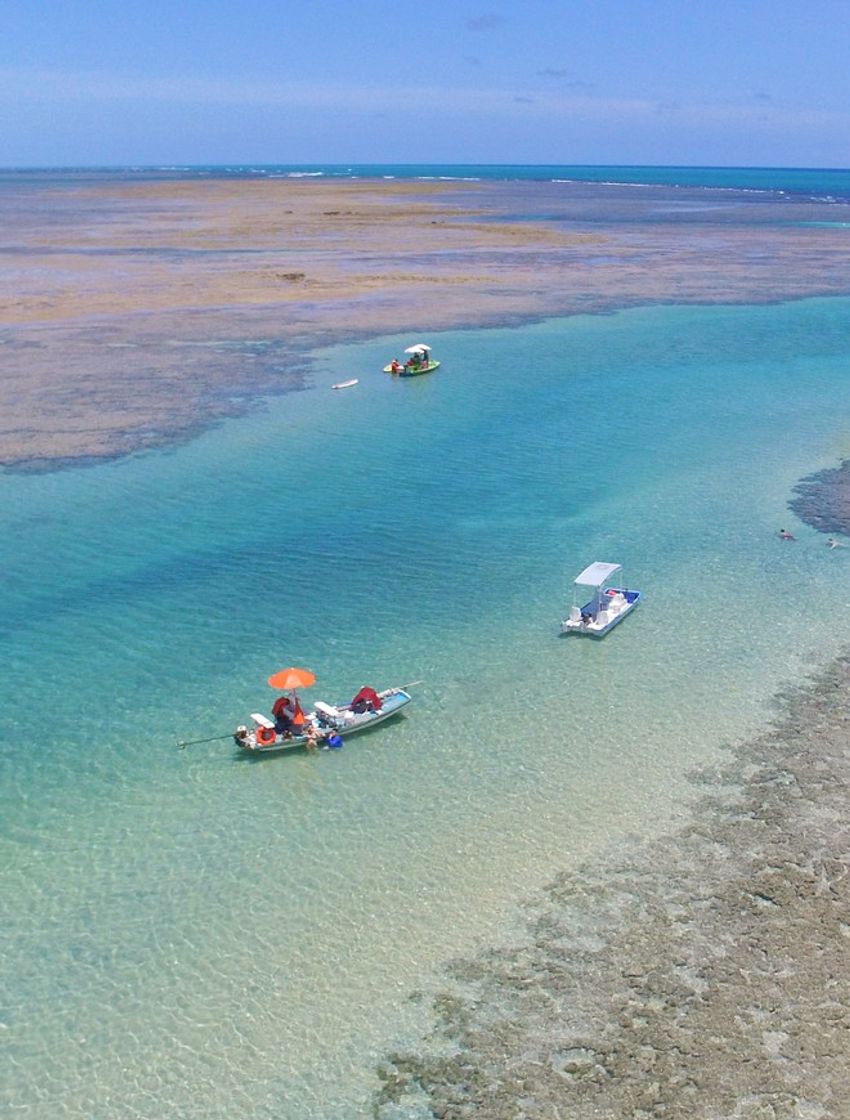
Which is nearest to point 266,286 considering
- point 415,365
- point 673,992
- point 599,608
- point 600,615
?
point 415,365

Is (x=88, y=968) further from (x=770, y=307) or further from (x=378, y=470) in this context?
(x=770, y=307)

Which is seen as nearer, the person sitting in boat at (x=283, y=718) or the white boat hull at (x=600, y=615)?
the person sitting in boat at (x=283, y=718)

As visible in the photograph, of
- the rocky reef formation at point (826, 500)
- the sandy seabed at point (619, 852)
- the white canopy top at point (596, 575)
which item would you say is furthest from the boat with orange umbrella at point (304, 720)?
the rocky reef formation at point (826, 500)

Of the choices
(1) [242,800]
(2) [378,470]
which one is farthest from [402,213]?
(1) [242,800]

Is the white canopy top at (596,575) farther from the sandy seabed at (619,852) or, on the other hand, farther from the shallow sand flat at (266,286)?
the shallow sand flat at (266,286)

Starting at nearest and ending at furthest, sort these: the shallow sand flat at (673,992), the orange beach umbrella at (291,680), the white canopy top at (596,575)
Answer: the shallow sand flat at (673,992), the orange beach umbrella at (291,680), the white canopy top at (596,575)

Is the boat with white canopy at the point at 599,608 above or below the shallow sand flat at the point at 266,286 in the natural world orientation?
below
